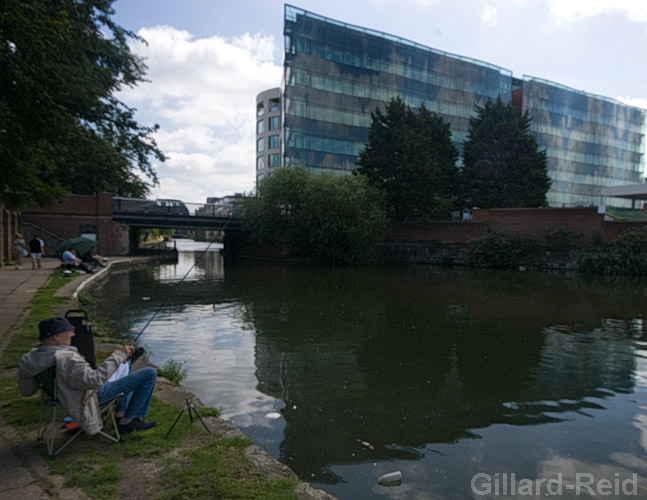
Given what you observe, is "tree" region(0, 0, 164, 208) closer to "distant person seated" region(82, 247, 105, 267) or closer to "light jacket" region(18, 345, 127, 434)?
"light jacket" region(18, 345, 127, 434)

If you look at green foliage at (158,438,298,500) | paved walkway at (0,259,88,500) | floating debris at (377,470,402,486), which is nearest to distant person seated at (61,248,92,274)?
paved walkway at (0,259,88,500)

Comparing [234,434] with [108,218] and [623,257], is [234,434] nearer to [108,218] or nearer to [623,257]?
[623,257]

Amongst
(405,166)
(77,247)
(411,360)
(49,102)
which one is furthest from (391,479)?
(405,166)

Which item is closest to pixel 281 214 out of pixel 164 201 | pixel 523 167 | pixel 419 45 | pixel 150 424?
pixel 164 201

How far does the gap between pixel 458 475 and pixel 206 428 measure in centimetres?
250

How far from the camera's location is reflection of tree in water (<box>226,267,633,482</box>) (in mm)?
5616

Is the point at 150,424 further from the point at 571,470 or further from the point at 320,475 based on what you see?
the point at 571,470

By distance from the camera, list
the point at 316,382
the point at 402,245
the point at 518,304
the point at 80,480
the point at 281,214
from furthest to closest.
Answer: the point at 402,245
the point at 281,214
the point at 518,304
the point at 316,382
the point at 80,480

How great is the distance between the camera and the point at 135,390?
440 cm

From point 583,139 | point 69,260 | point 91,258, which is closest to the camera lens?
point 69,260

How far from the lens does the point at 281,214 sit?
36406 mm

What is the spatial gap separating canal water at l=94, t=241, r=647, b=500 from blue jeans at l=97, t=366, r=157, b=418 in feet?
4.94

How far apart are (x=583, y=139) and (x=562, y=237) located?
178 feet

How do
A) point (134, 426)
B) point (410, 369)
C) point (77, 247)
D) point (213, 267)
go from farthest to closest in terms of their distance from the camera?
point (213, 267)
point (77, 247)
point (410, 369)
point (134, 426)
